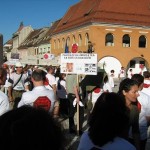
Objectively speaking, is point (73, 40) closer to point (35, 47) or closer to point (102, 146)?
point (35, 47)

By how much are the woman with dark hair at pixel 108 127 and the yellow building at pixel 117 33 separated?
40924mm

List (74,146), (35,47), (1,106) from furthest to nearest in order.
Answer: (35,47) < (74,146) < (1,106)

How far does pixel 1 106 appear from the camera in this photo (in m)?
4.57

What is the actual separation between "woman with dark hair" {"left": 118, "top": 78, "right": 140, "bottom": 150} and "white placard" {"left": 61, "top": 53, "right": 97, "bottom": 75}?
4.26m

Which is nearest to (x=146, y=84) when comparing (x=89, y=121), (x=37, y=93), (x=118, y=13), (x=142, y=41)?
(x=37, y=93)

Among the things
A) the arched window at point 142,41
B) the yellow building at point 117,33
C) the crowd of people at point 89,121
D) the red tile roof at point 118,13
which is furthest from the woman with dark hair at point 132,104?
the arched window at point 142,41

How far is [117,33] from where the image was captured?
46.1 m

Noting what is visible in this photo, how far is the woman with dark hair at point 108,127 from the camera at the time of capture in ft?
9.45

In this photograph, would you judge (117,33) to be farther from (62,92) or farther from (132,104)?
(132,104)

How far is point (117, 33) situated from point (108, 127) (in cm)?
4384

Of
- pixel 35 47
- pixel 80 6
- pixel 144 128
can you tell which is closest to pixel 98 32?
pixel 80 6

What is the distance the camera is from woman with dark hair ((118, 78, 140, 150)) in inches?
172

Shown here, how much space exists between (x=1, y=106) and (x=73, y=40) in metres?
48.6

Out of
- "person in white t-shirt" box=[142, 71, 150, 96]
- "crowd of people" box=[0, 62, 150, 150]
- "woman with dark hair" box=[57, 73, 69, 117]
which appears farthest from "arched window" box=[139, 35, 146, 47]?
"crowd of people" box=[0, 62, 150, 150]
